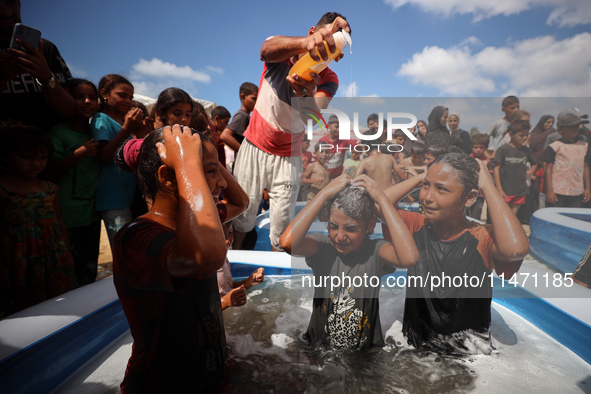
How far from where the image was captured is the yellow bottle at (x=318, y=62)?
61.0 inches

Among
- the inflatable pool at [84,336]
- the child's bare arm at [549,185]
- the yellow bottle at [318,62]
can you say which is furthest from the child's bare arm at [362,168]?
the child's bare arm at [549,185]

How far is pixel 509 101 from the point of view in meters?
1.64

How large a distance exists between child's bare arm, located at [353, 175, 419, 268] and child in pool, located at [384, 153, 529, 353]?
65mm

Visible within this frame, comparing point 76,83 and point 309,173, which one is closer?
point 309,173

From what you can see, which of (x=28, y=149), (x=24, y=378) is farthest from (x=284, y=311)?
(x=28, y=149)

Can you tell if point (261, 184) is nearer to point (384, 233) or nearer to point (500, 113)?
point (384, 233)

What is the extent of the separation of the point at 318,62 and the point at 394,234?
102cm

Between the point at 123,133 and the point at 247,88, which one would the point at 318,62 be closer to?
the point at 123,133

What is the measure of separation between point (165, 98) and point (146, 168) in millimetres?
1301

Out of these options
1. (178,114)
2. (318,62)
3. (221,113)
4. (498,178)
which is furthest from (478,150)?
(221,113)

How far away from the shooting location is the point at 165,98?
2184 millimetres

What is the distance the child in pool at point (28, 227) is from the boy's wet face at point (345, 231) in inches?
76.8

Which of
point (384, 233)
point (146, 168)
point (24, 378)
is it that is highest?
point (146, 168)

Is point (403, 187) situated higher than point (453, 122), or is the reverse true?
point (453, 122)
